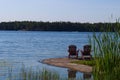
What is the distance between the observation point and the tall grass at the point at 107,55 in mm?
6781

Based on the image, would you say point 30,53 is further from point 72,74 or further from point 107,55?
point 107,55

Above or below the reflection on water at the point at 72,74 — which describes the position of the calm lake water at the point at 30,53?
below

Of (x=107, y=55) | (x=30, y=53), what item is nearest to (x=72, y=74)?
(x=107, y=55)

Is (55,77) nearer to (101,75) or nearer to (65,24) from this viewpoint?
(101,75)

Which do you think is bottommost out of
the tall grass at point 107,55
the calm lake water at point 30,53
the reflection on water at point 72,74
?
the calm lake water at point 30,53

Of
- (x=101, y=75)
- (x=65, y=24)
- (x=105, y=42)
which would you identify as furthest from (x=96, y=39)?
(x=65, y=24)

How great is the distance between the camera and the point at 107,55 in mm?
6781

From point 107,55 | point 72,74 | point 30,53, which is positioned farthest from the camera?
point 30,53

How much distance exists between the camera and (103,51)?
685cm

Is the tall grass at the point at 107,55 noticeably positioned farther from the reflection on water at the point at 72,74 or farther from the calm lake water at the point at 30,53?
the reflection on water at the point at 72,74

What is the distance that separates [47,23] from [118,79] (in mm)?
124532

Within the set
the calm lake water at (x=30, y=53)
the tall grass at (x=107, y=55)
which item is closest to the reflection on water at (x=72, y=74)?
the calm lake water at (x=30, y=53)

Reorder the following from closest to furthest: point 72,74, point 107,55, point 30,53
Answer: point 107,55, point 72,74, point 30,53

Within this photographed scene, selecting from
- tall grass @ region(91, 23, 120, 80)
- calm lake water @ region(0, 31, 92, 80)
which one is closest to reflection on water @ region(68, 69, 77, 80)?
calm lake water @ region(0, 31, 92, 80)
